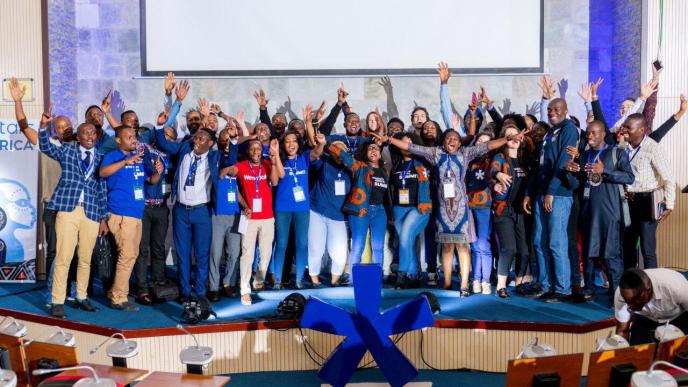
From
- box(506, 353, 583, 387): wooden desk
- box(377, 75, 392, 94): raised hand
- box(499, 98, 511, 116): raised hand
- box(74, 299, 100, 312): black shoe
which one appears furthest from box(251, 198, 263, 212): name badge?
box(499, 98, 511, 116): raised hand

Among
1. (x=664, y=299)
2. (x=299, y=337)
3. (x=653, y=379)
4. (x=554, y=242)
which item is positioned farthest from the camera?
(x=554, y=242)

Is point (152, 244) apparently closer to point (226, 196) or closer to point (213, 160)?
point (226, 196)

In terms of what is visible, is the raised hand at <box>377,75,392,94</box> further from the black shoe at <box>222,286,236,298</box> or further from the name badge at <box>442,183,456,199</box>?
the black shoe at <box>222,286,236,298</box>

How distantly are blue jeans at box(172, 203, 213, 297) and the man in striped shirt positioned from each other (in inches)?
128

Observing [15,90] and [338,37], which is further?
[338,37]

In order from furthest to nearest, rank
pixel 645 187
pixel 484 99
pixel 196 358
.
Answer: pixel 484 99 < pixel 645 187 < pixel 196 358

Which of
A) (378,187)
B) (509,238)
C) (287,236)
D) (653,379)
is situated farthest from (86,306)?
(653,379)

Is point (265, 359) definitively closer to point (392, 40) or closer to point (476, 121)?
point (476, 121)

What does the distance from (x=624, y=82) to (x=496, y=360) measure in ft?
12.0

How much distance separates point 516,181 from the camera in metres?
5.27

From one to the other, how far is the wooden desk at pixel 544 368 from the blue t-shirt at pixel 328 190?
298 cm

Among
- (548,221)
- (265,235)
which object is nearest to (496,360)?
(548,221)

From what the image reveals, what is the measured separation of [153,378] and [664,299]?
2.50 m

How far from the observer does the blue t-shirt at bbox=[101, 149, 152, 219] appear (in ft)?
16.2
